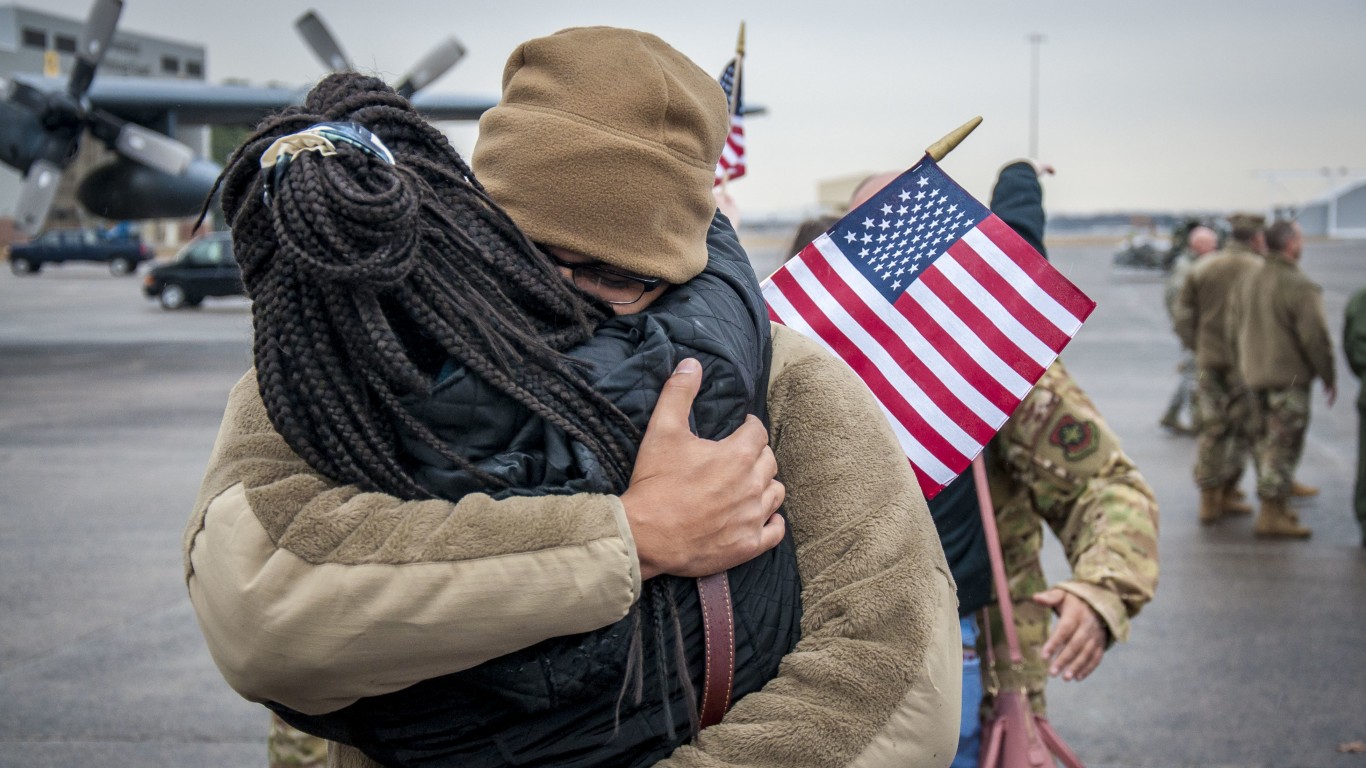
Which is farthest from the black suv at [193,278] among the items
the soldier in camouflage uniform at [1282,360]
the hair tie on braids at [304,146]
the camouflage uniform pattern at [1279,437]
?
the hair tie on braids at [304,146]

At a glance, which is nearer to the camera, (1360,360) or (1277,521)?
(1360,360)

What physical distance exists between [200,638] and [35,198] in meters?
17.8

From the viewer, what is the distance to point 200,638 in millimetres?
5969

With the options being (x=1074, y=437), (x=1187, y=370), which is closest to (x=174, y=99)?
(x=1187, y=370)

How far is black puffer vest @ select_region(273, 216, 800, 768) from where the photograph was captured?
138 cm

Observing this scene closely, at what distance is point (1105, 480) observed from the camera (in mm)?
2729

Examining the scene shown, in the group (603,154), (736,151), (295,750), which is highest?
(603,154)

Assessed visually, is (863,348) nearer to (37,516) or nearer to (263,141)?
(263,141)

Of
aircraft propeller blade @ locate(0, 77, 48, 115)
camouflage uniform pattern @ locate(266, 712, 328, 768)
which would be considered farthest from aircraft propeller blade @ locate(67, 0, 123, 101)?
camouflage uniform pattern @ locate(266, 712, 328, 768)

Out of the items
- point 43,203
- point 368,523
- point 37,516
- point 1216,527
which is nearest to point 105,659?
point 37,516

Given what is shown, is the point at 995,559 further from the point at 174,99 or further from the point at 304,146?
the point at 174,99

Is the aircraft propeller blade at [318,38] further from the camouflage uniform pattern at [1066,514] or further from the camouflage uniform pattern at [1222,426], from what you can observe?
the camouflage uniform pattern at [1066,514]

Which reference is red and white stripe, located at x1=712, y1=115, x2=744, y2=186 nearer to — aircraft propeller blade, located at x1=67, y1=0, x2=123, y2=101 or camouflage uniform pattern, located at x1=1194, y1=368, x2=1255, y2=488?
camouflage uniform pattern, located at x1=1194, y1=368, x2=1255, y2=488

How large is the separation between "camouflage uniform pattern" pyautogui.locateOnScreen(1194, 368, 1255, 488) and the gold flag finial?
688cm
